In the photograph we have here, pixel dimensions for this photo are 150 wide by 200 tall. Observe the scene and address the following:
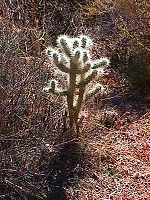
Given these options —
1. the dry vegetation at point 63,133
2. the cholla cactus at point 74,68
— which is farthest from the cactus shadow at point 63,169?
the cholla cactus at point 74,68

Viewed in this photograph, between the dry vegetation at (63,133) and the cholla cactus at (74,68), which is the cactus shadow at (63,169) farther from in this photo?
the cholla cactus at (74,68)

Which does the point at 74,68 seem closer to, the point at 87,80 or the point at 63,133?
the point at 87,80

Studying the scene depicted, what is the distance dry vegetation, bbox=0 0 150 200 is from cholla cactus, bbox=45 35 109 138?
0.17m

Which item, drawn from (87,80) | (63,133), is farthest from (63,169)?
(87,80)

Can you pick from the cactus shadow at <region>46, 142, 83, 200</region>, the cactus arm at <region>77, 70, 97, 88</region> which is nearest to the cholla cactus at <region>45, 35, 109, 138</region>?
the cactus arm at <region>77, 70, 97, 88</region>

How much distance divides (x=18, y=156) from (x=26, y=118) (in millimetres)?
320

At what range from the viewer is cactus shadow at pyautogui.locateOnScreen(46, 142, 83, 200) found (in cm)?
350

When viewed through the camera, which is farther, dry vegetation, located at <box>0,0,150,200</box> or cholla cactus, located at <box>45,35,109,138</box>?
cholla cactus, located at <box>45,35,109,138</box>

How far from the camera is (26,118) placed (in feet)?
11.8

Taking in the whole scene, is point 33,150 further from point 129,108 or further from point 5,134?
point 129,108

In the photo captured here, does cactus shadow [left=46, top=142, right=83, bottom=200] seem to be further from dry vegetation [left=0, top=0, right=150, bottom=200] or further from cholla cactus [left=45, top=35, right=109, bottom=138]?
cholla cactus [left=45, top=35, right=109, bottom=138]

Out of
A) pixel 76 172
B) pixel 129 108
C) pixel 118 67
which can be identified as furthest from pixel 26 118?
pixel 118 67

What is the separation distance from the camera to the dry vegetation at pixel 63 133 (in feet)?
11.3

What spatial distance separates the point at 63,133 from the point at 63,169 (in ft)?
0.87
